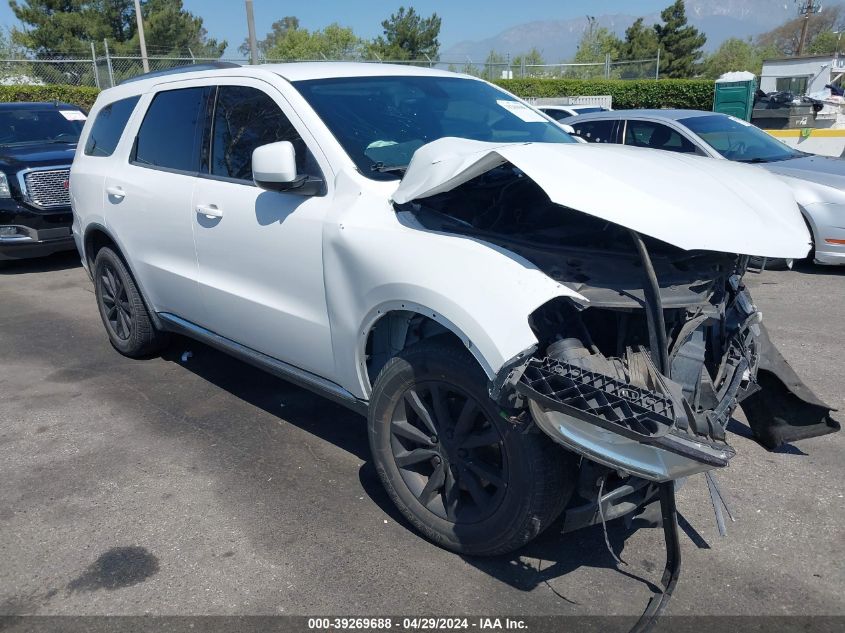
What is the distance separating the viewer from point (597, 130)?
873 centimetres

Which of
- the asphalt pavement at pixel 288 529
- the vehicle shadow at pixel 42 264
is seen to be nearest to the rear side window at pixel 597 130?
the asphalt pavement at pixel 288 529

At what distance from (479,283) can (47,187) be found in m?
7.60

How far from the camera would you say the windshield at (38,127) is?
9656 millimetres

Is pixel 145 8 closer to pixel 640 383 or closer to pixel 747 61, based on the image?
pixel 640 383

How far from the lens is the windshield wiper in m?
3.34

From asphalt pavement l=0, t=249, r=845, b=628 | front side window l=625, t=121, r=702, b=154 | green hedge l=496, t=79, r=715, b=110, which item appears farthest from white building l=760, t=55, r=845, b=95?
asphalt pavement l=0, t=249, r=845, b=628

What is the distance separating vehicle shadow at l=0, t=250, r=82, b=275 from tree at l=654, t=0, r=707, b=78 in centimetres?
4980

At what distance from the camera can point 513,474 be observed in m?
2.66

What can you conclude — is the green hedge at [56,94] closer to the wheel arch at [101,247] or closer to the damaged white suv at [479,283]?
the wheel arch at [101,247]

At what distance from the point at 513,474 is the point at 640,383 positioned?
1.86 ft

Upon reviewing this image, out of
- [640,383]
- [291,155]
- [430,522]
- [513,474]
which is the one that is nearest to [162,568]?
[430,522]

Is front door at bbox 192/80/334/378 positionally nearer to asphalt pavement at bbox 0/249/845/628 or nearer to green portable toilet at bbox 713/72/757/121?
asphalt pavement at bbox 0/249/845/628

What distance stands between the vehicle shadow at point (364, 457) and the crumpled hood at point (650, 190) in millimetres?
1148

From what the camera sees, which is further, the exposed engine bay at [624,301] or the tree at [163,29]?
the tree at [163,29]
